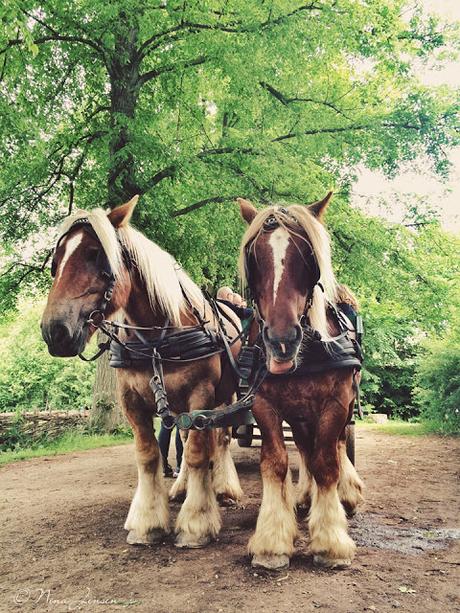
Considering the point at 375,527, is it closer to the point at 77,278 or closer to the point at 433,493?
the point at 433,493

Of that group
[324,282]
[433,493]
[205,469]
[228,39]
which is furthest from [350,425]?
[228,39]

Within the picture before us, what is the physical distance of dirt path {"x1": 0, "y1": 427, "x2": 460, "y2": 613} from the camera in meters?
2.52

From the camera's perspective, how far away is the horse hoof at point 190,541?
3337 millimetres

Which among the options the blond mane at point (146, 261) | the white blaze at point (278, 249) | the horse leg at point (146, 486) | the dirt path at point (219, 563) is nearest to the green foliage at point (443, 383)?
the dirt path at point (219, 563)

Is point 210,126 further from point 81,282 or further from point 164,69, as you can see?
point 81,282

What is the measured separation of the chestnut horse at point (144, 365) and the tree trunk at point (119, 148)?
14.8ft

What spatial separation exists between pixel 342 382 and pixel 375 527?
145cm

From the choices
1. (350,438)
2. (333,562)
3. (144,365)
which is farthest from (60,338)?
(350,438)

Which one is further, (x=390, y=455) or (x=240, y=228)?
(x=240, y=228)

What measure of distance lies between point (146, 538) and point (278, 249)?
224 centimetres

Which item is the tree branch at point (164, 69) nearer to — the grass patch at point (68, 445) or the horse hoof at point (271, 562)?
the grass patch at point (68, 445)

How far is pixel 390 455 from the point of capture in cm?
763

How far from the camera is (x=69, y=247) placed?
A: 299 cm

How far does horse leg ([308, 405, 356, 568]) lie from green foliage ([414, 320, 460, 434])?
283 inches
